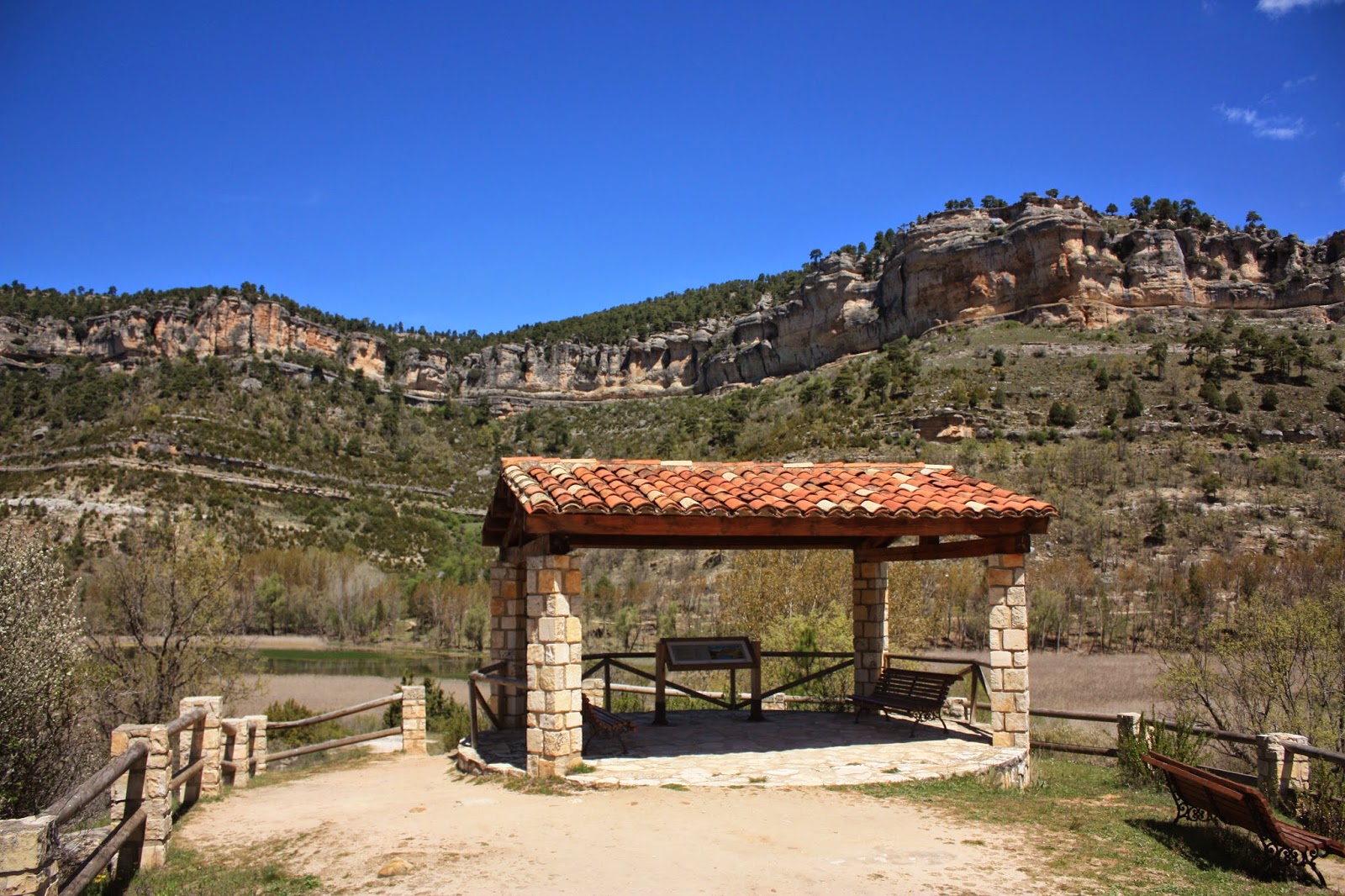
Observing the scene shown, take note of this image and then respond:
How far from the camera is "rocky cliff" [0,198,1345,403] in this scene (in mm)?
59062

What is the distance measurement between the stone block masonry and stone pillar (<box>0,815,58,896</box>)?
7.97 metres

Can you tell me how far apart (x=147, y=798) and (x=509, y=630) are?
16.7 feet

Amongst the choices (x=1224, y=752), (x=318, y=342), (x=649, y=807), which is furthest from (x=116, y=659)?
(x=318, y=342)

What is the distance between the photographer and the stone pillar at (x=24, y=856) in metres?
3.64

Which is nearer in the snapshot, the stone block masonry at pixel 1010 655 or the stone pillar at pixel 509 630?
the stone block masonry at pixel 1010 655

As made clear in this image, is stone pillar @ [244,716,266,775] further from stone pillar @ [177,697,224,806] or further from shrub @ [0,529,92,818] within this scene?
shrub @ [0,529,92,818]

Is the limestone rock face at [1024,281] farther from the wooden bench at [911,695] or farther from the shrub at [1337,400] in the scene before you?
the wooden bench at [911,695]

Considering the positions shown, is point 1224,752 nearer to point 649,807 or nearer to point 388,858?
point 649,807

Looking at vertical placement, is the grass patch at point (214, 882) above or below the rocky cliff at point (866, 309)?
below

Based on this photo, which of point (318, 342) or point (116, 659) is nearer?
point (116, 659)

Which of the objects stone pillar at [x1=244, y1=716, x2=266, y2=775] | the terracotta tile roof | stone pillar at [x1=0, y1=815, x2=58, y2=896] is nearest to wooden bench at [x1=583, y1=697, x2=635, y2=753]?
the terracotta tile roof

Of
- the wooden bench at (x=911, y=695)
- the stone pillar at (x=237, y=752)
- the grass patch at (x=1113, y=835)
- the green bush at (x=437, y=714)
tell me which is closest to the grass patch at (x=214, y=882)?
the stone pillar at (x=237, y=752)

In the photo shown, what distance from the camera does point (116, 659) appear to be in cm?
A: 1549

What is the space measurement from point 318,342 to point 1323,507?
266ft
